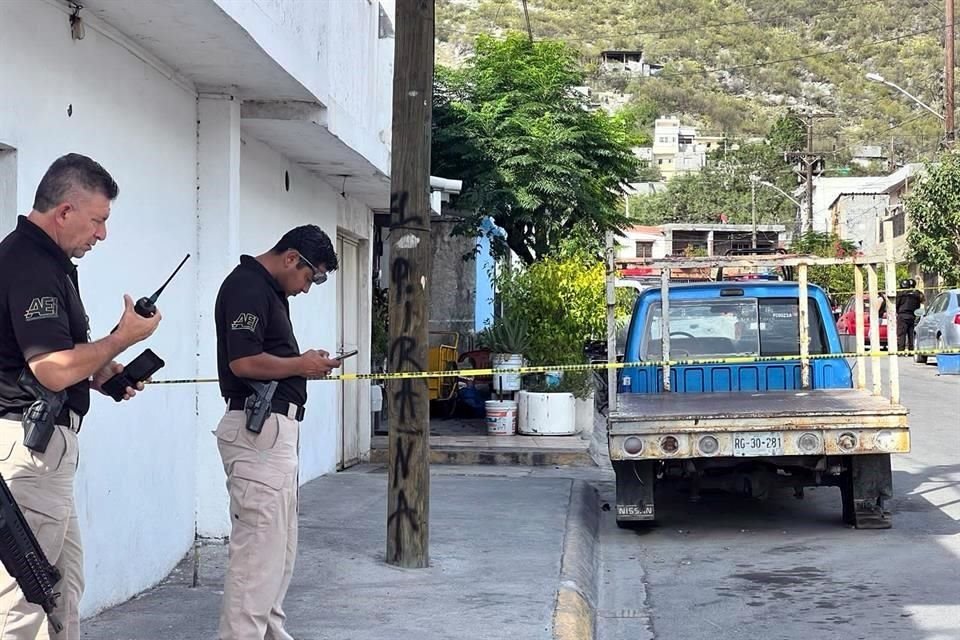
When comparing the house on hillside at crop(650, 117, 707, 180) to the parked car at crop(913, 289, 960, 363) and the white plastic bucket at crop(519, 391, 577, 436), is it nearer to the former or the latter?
the parked car at crop(913, 289, 960, 363)

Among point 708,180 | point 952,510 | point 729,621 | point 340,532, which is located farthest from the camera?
point 708,180

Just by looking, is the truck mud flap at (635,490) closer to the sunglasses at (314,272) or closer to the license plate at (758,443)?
the license plate at (758,443)

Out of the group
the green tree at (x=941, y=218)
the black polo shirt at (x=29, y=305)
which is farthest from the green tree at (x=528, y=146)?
the black polo shirt at (x=29, y=305)

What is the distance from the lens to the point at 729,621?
703 centimetres

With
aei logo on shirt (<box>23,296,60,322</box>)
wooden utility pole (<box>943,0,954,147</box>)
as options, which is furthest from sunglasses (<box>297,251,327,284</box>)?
wooden utility pole (<box>943,0,954,147</box>)

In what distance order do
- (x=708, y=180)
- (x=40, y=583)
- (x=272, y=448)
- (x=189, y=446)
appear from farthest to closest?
(x=708, y=180) → (x=189, y=446) → (x=272, y=448) → (x=40, y=583)

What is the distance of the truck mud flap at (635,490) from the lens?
9.41m

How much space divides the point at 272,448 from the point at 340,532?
3771mm

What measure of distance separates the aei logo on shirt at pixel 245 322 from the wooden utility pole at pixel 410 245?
2260 mm

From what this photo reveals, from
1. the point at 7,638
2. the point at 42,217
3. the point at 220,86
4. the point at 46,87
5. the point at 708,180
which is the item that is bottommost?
the point at 7,638

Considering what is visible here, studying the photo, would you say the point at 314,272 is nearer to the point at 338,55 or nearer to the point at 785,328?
the point at 338,55

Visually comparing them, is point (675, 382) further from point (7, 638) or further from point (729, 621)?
point (7, 638)

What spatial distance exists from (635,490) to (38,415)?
20.3 feet

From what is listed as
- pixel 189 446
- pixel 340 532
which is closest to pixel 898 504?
pixel 340 532
